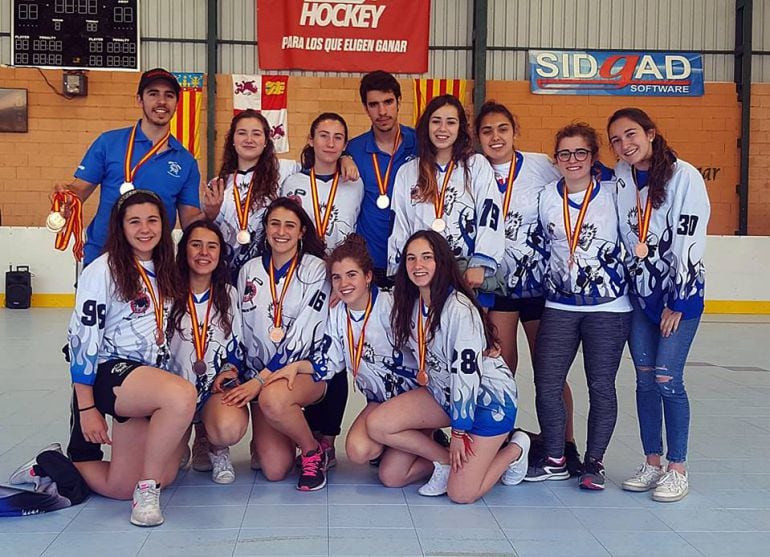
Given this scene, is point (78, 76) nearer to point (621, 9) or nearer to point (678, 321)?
point (621, 9)

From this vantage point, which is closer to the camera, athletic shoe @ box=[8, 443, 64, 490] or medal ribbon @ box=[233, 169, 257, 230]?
athletic shoe @ box=[8, 443, 64, 490]

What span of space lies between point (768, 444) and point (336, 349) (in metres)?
2.42

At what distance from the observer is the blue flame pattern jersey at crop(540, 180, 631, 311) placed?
3.33 metres

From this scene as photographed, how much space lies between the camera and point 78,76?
11719 millimetres

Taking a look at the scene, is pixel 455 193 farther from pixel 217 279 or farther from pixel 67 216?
pixel 67 216

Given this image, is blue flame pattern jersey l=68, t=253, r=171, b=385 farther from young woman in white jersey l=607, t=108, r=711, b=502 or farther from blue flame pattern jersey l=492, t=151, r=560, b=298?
young woman in white jersey l=607, t=108, r=711, b=502

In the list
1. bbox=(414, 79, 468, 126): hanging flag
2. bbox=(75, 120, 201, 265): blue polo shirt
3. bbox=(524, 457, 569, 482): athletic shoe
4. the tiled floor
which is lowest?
the tiled floor

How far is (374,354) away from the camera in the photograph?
335 centimetres

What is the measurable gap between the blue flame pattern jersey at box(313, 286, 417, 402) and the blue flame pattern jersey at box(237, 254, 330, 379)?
61 millimetres

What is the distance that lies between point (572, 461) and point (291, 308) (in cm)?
143

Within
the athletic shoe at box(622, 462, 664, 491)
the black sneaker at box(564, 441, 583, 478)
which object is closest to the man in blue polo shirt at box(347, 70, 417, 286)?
the black sneaker at box(564, 441, 583, 478)

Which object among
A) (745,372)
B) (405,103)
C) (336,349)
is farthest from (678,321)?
(405,103)

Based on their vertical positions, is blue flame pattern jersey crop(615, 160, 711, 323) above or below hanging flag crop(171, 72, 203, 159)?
below

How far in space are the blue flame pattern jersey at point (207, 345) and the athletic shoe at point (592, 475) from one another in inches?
61.2
